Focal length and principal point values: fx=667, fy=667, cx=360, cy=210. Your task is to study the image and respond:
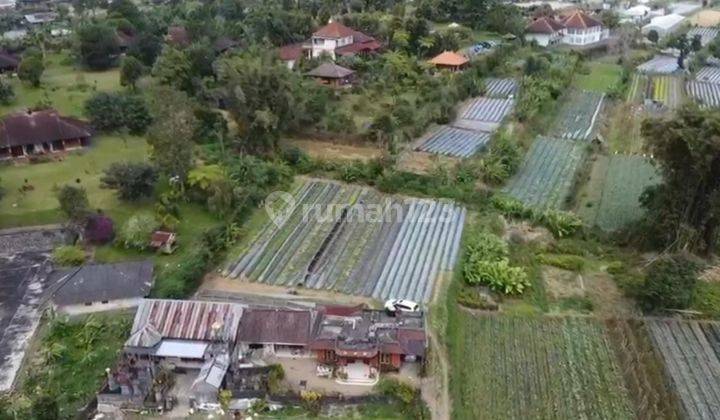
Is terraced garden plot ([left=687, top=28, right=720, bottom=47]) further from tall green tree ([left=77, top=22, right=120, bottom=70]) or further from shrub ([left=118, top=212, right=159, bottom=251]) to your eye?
shrub ([left=118, top=212, right=159, bottom=251])

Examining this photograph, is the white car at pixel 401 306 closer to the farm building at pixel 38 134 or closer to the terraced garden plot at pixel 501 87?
the farm building at pixel 38 134

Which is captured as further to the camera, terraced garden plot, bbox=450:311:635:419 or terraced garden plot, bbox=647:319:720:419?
terraced garden plot, bbox=647:319:720:419

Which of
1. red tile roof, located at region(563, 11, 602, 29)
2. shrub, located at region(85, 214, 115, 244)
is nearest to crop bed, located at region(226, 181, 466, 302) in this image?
shrub, located at region(85, 214, 115, 244)

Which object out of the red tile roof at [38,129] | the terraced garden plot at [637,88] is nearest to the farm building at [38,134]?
the red tile roof at [38,129]

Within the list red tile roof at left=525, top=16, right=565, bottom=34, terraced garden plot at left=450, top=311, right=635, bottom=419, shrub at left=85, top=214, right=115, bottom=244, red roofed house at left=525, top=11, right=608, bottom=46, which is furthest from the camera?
red roofed house at left=525, top=11, right=608, bottom=46

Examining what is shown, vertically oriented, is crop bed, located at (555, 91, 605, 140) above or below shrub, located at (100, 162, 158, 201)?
below

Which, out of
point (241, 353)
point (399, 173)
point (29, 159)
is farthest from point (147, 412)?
point (29, 159)

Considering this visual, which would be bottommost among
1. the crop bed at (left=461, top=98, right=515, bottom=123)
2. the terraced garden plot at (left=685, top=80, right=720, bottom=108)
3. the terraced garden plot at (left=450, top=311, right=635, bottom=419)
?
the terraced garden plot at (left=685, top=80, right=720, bottom=108)

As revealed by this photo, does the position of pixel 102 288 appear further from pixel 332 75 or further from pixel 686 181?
pixel 332 75
